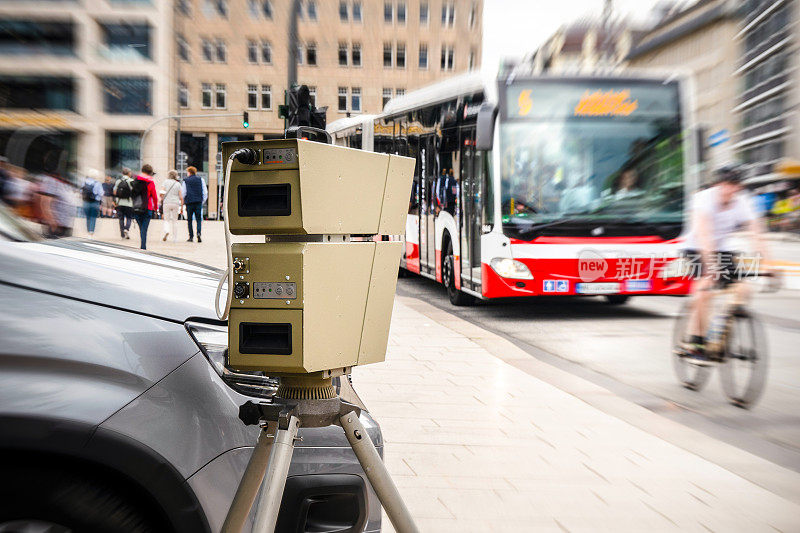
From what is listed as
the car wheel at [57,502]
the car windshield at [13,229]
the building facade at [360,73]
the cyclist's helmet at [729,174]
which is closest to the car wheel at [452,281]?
the cyclist's helmet at [729,174]

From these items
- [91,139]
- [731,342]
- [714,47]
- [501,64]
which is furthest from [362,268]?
[714,47]

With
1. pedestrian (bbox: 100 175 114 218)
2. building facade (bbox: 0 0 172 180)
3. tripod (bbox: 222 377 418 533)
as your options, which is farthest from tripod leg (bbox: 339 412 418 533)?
pedestrian (bbox: 100 175 114 218)

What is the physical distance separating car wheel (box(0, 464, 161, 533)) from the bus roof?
31.9 feet

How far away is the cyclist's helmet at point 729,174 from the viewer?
6.39 m

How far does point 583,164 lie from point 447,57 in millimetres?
55044

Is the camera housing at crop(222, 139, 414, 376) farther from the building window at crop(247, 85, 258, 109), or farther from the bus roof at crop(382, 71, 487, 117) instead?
the building window at crop(247, 85, 258, 109)

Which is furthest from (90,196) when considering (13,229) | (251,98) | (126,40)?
(13,229)

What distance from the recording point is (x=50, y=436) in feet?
6.32

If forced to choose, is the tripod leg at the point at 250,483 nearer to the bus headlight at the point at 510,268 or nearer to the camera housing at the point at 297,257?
the camera housing at the point at 297,257

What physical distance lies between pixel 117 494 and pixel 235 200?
0.77 metres

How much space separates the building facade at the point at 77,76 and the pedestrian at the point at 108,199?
15.6 meters

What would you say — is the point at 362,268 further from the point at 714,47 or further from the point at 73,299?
the point at 714,47

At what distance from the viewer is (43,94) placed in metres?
13.5

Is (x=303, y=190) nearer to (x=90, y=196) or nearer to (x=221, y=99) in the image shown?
(x=90, y=196)
